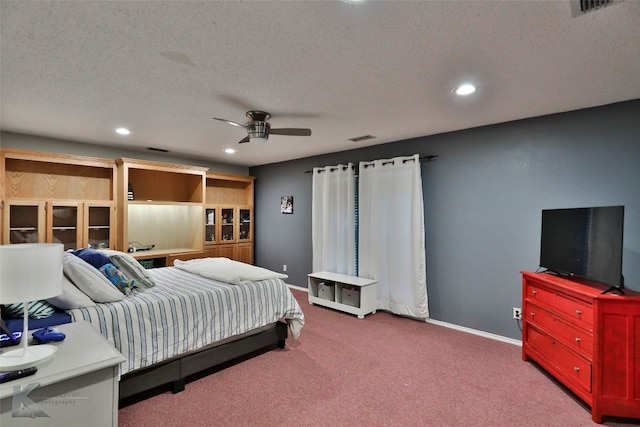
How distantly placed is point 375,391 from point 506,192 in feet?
8.17

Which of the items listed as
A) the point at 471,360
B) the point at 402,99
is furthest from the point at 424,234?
the point at 402,99

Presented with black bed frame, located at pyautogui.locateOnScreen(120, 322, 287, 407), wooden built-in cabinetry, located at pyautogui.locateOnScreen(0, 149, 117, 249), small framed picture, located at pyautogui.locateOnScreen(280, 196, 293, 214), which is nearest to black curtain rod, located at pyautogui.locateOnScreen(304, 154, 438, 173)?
small framed picture, located at pyautogui.locateOnScreen(280, 196, 293, 214)

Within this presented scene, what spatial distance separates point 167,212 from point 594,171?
19.0ft

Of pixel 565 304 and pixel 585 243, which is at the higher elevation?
pixel 585 243

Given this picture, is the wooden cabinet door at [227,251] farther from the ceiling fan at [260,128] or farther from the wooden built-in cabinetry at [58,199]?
the ceiling fan at [260,128]

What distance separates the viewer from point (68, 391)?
129 cm

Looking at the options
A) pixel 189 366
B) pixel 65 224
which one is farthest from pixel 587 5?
pixel 65 224

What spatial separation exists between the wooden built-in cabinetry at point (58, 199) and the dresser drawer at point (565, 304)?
5.17m

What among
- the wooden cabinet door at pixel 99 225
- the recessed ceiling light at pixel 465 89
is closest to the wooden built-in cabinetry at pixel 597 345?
the recessed ceiling light at pixel 465 89

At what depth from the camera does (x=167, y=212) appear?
17.9 feet

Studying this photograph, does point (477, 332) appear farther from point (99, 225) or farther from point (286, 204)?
point (99, 225)

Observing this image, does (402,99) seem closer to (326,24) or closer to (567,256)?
(326,24)

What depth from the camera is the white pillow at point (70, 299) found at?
2049mm

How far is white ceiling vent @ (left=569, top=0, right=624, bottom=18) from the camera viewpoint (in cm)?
143
